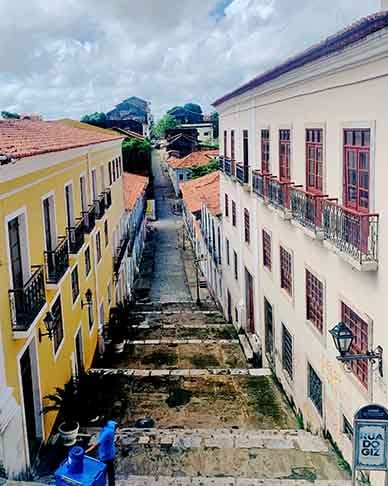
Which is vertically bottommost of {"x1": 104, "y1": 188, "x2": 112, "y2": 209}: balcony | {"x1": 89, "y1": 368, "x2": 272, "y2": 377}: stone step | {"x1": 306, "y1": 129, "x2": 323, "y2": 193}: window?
{"x1": 89, "y1": 368, "x2": 272, "y2": 377}: stone step

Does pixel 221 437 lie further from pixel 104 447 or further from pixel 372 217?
pixel 372 217

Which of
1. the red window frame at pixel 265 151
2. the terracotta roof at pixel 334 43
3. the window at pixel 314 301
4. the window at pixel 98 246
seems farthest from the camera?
the window at pixel 98 246

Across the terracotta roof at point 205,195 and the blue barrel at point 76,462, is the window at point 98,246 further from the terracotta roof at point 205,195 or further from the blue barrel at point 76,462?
the blue barrel at point 76,462

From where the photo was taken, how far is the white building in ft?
29.3

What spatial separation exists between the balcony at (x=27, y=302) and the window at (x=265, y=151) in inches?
339

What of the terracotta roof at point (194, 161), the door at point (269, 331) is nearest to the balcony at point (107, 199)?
the door at point (269, 331)

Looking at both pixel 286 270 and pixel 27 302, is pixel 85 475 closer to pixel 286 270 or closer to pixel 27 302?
pixel 27 302

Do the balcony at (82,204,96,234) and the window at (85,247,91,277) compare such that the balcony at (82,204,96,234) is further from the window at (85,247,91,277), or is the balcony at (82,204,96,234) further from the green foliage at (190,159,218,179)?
the green foliage at (190,159,218,179)

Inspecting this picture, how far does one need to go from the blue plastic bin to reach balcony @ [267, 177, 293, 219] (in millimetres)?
7983

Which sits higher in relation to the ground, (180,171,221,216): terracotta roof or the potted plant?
(180,171,221,216): terracotta roof

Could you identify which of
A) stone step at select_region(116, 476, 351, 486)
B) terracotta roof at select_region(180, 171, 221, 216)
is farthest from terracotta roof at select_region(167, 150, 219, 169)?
stone step at select_region(116, 476, 351, 486)

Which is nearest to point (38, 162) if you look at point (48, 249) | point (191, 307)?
point (48, 249)

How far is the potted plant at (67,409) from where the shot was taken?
11.9 meters

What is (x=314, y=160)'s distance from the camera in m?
12.4
